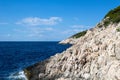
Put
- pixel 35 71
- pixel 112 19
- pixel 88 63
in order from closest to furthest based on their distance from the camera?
pixel 88 63 → pixel 35 71 → pixel 112 19

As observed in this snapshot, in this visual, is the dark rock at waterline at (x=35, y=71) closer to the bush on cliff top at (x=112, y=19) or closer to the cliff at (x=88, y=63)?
the cliff at (x=88, y=63)

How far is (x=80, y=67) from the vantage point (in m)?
43.4

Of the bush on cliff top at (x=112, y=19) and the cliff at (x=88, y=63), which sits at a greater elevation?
the bush on cliff top at (x=112, y=19)

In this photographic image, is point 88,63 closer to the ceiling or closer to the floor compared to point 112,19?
closer to the floor

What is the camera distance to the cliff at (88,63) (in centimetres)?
3841

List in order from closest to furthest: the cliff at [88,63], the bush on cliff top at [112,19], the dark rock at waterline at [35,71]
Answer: the cliff at [88,63]
the dark rock at waterline at [35,71]
the bush on cliff top at [112,19]

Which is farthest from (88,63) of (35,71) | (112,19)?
(112,19)

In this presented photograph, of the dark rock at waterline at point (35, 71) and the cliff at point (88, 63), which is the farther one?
the dark rock at waterline at point (35, 71)

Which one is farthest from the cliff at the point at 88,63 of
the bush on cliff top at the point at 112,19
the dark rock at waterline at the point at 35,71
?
the bush on cliff top at the point at 112,19

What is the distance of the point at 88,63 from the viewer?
1697 inches

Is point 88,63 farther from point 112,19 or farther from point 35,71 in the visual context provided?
point 112,19

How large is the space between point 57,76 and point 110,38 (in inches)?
395

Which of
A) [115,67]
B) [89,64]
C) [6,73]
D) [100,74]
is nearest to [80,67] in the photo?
[89,64]

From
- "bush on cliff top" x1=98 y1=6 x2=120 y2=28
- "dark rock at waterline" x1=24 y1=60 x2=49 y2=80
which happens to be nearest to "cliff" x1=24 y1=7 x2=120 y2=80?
"dark rock at waterline" x1=24 y1=60 x2=49 y2=80
